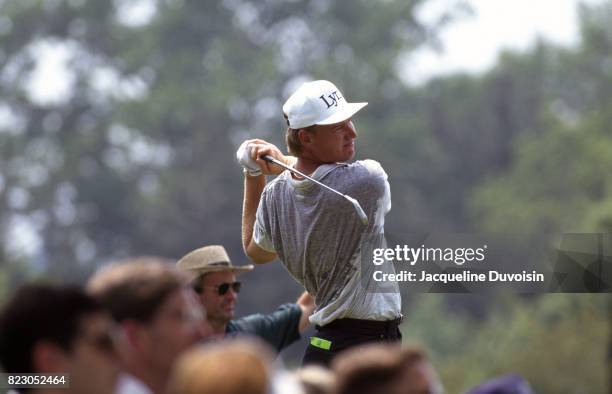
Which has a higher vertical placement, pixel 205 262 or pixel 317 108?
pixel 317 108

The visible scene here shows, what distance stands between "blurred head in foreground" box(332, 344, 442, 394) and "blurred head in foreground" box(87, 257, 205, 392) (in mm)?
593

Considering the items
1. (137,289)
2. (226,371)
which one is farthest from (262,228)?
(226,371)

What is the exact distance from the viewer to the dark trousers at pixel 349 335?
8164 mm

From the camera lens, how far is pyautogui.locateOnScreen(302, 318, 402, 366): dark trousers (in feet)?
26.8

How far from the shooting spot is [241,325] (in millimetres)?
10039

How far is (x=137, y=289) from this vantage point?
228 inches

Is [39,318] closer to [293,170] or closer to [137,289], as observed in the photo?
[137,289]

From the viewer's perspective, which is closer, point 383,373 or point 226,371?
point 226,371

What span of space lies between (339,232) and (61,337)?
2.85 metres

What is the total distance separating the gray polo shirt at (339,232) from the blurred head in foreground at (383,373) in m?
2.58

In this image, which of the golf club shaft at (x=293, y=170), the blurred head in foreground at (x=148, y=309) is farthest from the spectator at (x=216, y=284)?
the blurred head in foreground at (x=148, y=309)

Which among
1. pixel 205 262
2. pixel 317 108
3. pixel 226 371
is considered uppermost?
pixel 317 108

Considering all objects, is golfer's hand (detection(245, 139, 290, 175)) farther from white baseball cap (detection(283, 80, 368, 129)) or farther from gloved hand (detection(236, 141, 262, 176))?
white baseball cap (detection(283, 80, 368, 129))

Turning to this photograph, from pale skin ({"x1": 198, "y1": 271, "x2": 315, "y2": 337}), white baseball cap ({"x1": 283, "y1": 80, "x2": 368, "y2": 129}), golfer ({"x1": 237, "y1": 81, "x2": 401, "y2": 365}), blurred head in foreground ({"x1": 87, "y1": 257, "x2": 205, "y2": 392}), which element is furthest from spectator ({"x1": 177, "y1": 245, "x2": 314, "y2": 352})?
blurred head in foreground ({"x1": 87, "y1": 257, "x2": 205, "y2": 392})
